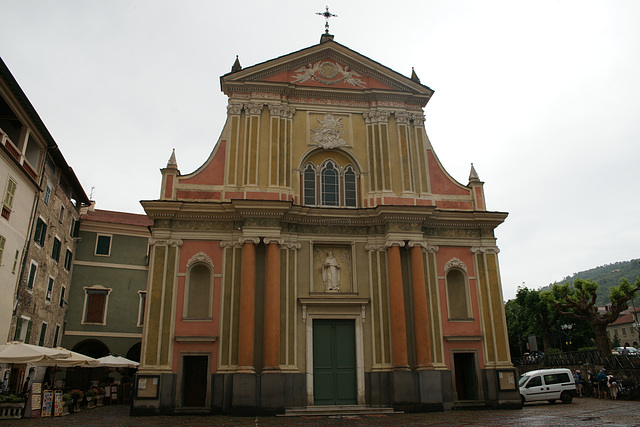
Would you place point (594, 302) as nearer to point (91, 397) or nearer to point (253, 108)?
point (253, 108)

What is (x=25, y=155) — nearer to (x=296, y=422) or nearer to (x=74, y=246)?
(x=74, y=246)

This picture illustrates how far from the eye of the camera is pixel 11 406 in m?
15.0

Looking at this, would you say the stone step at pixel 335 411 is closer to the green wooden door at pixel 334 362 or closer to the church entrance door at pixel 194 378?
the green wooden door at pixel 334 362

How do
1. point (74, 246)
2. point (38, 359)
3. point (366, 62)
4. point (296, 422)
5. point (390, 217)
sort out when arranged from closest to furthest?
point (296, 422) < point (38, 359) < point (390, 217) < point (366, 62) < point (74, 246)

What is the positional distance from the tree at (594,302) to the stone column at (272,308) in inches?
835

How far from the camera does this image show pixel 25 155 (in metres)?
21.5

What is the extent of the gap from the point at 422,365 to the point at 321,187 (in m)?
7.79

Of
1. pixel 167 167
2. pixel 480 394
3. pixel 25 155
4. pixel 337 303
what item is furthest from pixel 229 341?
pixel 25 155

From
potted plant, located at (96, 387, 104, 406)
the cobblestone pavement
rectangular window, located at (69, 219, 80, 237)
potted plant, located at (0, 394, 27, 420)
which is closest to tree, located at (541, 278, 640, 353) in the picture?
the cobblestone pavement

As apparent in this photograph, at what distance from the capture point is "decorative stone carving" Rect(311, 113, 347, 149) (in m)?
20.4

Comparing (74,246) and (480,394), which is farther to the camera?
(74,246)

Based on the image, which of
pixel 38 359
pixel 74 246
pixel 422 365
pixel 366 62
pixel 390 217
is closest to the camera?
pixel 38 359

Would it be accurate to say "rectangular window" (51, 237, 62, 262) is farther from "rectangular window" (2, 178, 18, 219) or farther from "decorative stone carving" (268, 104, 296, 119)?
"decorative stone carving" (268, 104, 296, 119)

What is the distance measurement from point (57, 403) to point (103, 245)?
15.7 m
